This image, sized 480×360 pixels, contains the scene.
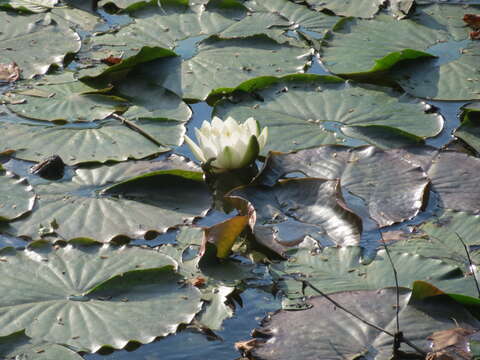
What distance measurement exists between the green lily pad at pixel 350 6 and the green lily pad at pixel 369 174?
162cm

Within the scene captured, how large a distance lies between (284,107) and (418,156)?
2.45ft

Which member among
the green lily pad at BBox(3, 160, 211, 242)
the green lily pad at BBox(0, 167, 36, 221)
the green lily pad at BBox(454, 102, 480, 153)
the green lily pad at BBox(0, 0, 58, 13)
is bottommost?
the green lily pad at BBox(0, 0, 58, 13)

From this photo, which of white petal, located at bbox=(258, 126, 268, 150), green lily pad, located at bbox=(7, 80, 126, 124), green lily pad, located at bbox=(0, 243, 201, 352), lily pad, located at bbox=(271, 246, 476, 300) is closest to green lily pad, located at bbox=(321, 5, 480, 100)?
white petal, located at bbox=(258, 126, 268, 150)

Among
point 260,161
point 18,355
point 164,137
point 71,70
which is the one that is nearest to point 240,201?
point 260,161

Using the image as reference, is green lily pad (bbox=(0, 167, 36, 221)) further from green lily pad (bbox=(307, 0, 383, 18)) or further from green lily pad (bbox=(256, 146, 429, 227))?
green lily pad (bbox=(307, 0, 383, 18))

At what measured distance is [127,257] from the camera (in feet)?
9.60

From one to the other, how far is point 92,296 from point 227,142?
38.0 inches

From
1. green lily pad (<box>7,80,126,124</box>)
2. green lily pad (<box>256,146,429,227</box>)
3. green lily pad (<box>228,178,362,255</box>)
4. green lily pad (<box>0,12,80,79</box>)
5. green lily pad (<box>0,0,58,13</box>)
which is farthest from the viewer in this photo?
green lily pad (<box>0,0,58,13</box>)

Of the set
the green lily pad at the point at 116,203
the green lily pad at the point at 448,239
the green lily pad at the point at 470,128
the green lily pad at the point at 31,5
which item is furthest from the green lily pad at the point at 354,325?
the green lily pad at the point at 31,5

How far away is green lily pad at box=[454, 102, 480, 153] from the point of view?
3656 mm

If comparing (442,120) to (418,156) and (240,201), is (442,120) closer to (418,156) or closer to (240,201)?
(418,156)

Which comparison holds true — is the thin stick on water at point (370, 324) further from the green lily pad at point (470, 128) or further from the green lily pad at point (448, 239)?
the green lily pad at point (470, 128)

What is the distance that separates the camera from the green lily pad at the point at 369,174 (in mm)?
3170

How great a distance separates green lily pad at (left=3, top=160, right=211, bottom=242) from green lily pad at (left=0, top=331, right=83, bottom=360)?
1.96ft
